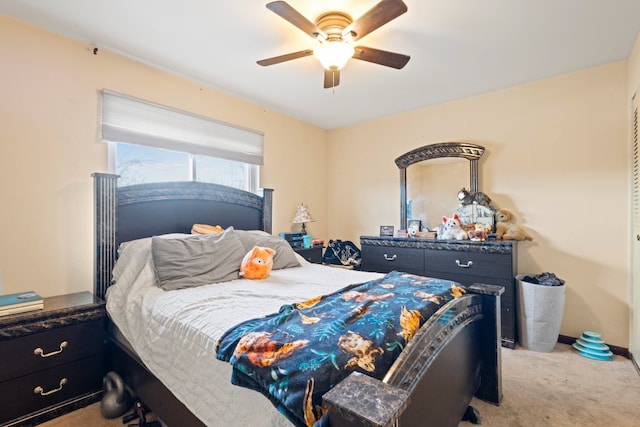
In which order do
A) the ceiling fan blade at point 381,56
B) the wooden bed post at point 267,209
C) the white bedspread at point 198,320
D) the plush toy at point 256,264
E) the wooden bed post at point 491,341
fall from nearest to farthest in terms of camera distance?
the white bedspread at point 198,320, the wooden bed post at point 491,341, the ceiling fan blade at point 381,56, the plush toy at point 256,264, the wooden bed post at point 267,209

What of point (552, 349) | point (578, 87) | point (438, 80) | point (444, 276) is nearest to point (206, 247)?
point (444, 276)

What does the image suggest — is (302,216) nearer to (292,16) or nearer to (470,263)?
(470,263)

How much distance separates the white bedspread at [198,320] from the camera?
1160mm

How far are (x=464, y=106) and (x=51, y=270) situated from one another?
13.3 ft

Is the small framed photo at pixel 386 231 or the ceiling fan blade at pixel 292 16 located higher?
the ceiling fan blade at pixel 292 16

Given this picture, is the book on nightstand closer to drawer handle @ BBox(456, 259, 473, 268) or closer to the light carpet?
the light carpet

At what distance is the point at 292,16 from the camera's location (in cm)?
164

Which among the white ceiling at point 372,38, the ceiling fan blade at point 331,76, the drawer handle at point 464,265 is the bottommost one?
the drawer handle at point 464,265

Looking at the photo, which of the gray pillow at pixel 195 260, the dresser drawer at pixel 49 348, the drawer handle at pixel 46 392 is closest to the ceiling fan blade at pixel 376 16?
the gray pillow at pixel 195 260

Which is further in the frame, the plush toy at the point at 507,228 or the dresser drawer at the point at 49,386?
the plush toy at the point at 507,228

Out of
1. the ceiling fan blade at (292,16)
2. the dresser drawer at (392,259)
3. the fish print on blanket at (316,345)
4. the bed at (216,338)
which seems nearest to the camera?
the fish print on blanket at (316,345)

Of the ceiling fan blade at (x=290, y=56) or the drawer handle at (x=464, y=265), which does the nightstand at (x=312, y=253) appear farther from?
the ceiling fan blade at (x=290, y=56)

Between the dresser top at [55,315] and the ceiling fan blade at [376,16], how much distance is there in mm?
2349

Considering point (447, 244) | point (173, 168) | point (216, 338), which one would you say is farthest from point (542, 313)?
point (173, 168)
